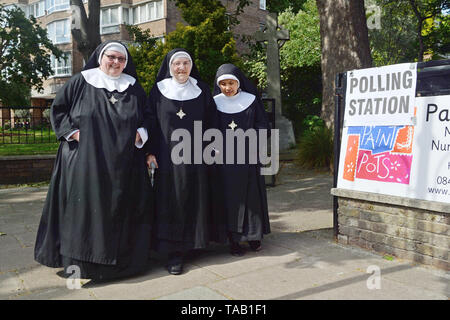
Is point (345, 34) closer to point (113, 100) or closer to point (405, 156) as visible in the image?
point (405, 156)

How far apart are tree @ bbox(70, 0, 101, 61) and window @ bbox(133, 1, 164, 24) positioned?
2110 cm

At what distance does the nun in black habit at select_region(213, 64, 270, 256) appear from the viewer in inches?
A: 175

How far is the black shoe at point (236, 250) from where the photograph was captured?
4484 mm

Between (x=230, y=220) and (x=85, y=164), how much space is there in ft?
5.16

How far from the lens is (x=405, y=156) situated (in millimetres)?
4004

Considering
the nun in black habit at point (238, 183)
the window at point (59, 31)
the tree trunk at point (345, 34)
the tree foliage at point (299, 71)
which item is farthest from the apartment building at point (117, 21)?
the nun in black habit at point (238, 183)

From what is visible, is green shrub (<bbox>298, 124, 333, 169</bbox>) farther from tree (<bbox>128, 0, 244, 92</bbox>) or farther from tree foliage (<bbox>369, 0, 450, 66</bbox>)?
tree foliage (<bbox>369, 0, 450, 66</bbox>)

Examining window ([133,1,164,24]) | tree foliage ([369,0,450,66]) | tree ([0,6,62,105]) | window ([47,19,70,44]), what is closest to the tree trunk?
tree ([0,6,62,105])

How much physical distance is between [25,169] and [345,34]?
790cm

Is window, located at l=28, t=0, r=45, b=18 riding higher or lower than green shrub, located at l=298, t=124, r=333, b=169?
higher

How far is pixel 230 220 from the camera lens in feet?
14.6

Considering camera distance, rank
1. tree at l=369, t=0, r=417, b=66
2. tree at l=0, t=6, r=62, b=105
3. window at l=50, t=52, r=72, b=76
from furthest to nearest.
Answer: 1. window at l=50, t=52, r=72, b=76
2. tree at l=369, t=0, r=417, b=66
3. tree at l=0, t=6, r=62, b=105

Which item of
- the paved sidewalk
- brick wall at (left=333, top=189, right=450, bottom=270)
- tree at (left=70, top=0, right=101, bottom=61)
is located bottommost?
the paved sidewalk
